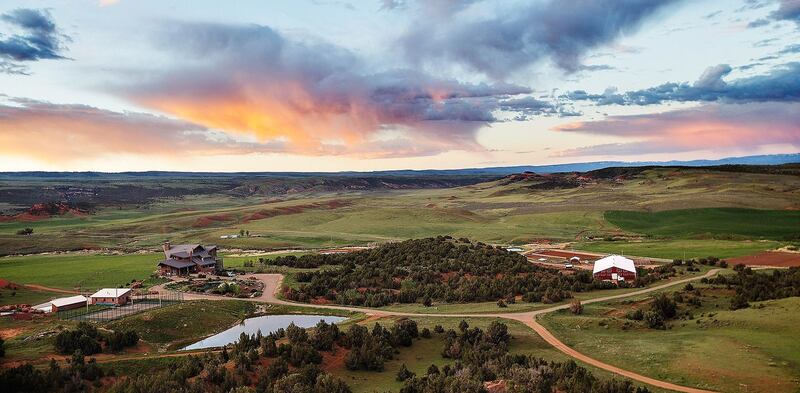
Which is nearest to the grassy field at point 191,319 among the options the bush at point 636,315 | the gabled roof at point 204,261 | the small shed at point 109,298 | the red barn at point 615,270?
the small shed at point 109,298

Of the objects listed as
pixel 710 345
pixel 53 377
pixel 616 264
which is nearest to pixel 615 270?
pixel 616 264

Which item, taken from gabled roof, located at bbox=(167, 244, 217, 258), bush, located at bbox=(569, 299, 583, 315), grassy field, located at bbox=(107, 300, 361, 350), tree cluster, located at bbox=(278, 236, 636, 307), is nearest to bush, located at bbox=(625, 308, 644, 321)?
bush, located at bbox=(569, 299, 583, 315)

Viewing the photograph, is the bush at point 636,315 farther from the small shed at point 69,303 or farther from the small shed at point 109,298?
the small shed at point 69,303

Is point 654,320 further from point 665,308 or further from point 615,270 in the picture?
point 615,270

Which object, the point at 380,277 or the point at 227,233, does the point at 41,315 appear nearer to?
the point at 380,277

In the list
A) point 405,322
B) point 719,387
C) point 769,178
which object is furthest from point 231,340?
point 769,178

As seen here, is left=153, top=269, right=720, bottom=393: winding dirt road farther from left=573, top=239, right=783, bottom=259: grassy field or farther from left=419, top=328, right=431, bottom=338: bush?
left=573, top=239, right=783, bottom=259: grassy field
